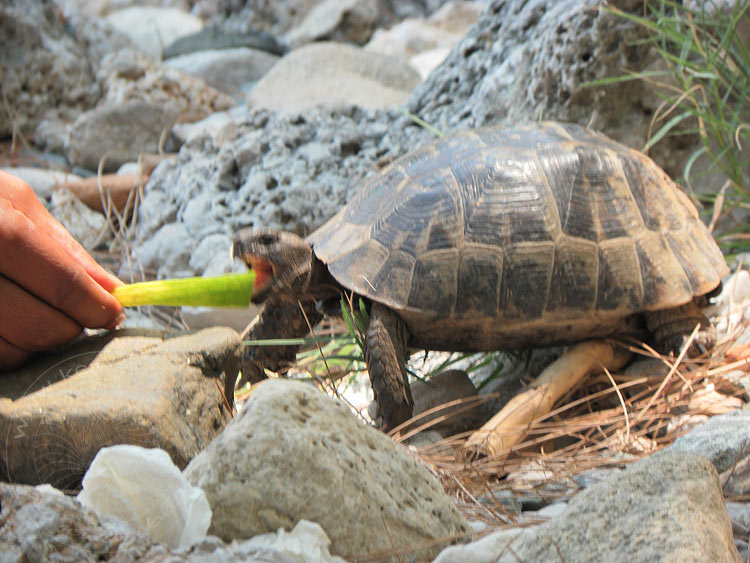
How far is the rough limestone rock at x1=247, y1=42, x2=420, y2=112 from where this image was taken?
539cm

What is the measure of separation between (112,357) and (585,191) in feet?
5.03

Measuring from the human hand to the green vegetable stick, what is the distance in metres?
0.10

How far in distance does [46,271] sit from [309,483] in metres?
0.92

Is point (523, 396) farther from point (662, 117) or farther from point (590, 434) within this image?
point (662, 117)

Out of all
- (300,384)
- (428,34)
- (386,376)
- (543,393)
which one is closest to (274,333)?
(386,376)

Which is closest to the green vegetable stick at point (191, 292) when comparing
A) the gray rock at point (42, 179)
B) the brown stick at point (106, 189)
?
the brown stick at point (106, 189)

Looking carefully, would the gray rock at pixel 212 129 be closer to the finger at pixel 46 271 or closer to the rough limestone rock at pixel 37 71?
the rough limestone rock at pixel 37 71

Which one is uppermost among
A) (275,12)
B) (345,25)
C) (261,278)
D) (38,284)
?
(275,12)

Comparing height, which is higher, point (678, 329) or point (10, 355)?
point (10, 355)

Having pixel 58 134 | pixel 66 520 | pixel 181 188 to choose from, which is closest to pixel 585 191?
pixel 66 520

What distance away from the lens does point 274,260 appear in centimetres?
218

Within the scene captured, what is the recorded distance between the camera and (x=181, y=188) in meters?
4.00

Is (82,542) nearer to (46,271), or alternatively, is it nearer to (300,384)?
(300,384)

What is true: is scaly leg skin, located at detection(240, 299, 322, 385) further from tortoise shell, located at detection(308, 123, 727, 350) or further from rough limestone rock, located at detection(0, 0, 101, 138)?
rough limestone rock, located at detection(0, 0, 101, 138)
